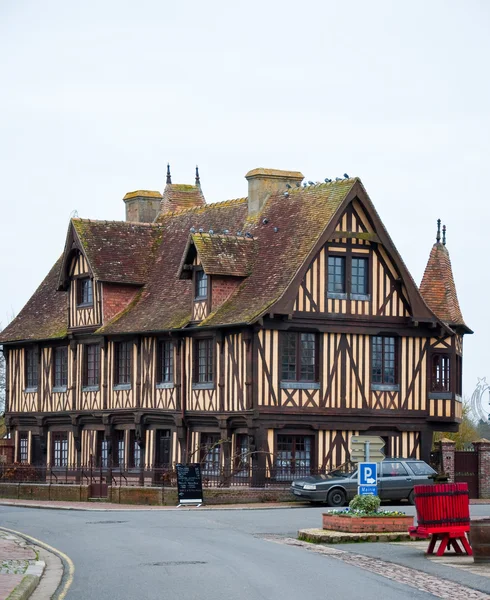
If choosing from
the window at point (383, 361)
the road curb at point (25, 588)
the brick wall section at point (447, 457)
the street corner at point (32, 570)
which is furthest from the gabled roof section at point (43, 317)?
the road curb at point (25, 588)

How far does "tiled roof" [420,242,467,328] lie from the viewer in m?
48.6

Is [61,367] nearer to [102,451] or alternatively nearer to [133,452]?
[102,451]

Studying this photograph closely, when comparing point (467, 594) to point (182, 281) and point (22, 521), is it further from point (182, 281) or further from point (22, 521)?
point (182, 281)

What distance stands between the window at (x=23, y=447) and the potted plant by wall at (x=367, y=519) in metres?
28.7

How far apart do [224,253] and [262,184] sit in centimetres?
437

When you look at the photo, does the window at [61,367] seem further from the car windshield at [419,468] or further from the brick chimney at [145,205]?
the car windshield at [419,468]

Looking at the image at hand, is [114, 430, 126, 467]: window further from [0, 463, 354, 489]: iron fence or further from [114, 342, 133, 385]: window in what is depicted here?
[114, 342, 133, 385]: window

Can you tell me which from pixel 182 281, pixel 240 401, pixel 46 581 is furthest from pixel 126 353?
pixel 46 581

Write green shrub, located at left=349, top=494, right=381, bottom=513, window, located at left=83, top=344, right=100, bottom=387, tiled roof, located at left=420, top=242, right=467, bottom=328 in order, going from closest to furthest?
green shrub, located at left=349, top=494, right=381, bottom=513 < tiled roof, located at left=420, top=242, right=467, bottom=328 < window, located at left=83, top=344, right=100, bottom=387

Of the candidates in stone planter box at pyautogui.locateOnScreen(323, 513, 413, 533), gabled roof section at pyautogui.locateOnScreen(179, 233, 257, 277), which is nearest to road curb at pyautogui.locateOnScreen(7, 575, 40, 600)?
stone planter box at pyautogui.locateOnScreen(323, 513, 413, 533)

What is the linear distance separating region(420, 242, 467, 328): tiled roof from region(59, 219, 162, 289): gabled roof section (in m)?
9.90

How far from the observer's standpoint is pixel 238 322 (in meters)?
41.6

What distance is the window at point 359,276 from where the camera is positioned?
1721 inches

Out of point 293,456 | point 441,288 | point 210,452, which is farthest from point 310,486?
point 441,288
